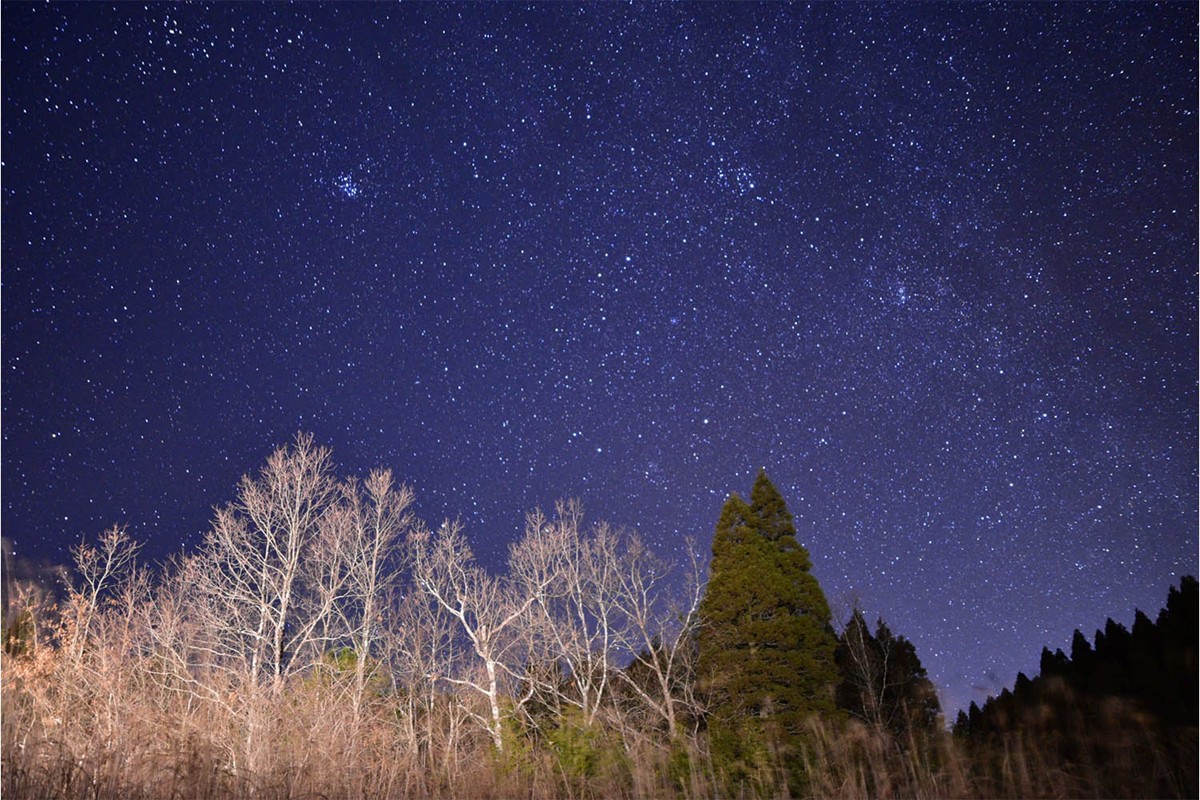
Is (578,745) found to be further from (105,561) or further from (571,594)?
(105,561)

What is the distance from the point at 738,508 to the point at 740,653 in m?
4.38

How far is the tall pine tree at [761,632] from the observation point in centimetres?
1864

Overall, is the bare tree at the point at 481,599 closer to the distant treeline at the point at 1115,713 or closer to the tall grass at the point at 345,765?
the tall grass at the point at 345,765

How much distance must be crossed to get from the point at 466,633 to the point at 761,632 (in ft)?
26.5

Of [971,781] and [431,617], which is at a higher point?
[431,617]

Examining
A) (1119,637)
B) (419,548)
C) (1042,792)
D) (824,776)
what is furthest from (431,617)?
(1119,637)

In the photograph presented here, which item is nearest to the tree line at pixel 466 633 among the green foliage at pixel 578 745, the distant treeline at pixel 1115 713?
the green foliage at pixel 578 745

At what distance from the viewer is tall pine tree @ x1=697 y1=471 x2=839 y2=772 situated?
18.6 m

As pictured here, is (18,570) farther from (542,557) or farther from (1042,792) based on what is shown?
(1042,792)

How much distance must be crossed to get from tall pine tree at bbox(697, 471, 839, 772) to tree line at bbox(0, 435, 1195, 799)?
55mm

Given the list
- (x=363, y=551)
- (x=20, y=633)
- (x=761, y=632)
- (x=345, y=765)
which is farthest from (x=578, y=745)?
(x=20, y=633)

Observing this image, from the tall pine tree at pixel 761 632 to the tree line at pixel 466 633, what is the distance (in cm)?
6

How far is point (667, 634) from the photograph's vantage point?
21750 millimetres

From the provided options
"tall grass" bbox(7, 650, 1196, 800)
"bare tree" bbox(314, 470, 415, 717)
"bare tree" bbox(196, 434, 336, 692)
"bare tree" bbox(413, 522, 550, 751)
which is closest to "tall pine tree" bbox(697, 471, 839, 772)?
"bare tree" bbox(413, 522, 550, 751)
